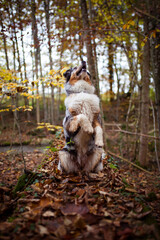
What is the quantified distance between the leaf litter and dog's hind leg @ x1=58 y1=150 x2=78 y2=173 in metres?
0.16

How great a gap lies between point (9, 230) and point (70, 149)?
1.68 meters

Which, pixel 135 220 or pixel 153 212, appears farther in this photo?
pixel 153 212

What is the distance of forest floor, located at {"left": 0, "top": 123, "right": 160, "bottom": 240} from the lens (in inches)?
53.1

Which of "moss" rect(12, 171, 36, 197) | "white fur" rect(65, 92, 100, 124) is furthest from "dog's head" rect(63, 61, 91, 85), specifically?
"moss" rect(12, 171, 36, 197)

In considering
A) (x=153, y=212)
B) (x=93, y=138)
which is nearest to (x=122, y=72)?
(x=93, y=138)

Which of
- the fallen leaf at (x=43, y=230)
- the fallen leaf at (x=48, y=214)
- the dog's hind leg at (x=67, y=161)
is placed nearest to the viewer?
the fallen leaf at (x=43, y=230)

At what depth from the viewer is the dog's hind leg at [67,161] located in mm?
2912

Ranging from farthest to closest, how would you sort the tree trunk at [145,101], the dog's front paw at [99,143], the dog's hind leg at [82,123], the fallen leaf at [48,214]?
1. the tree trunk at [145,101]
2. the dog's front paw at [99,143]
3. the dog's hind leg at [82,123]
4. the fallen leaf at [48,214]

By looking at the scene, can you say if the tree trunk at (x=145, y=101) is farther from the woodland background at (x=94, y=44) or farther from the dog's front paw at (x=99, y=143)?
the dog's front paw at (x=99, y=143)

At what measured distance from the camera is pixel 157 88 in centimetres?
366

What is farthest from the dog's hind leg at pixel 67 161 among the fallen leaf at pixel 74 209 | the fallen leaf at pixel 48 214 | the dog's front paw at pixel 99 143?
the fallen leaf at pixel 48 214

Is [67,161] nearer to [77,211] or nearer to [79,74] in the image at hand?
[77,211]

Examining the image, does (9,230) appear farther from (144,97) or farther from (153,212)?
(144,97)

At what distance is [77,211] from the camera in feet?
6.07
